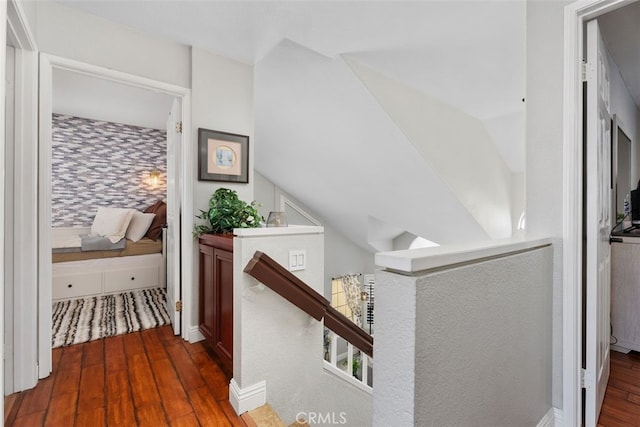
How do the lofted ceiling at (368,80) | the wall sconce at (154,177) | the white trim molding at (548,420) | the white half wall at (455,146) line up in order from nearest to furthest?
1. the white trim molding at (548,420)
2. the lofted ceiling at (368,80)
3. the white half wall at (455,146)
4. the wall sconce at (154,177)

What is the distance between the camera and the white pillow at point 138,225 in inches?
162

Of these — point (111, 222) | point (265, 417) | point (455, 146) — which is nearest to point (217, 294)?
point (265, 417)

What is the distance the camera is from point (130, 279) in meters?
3.72

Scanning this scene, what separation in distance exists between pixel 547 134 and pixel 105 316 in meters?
3.66

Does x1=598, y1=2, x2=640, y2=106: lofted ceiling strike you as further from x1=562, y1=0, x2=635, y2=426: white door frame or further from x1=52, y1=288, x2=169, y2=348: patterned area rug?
x1=52, y1=288, x2=169, y2=348: patterned area rug

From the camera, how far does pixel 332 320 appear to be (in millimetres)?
1963

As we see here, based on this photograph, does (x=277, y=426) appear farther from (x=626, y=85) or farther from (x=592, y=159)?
(x=626, y=85)

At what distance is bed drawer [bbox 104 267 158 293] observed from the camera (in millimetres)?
3580

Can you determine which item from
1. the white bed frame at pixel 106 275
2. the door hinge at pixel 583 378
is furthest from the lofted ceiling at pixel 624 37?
the white bed frame at pixel 106 275

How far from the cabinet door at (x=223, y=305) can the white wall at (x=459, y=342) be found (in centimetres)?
132

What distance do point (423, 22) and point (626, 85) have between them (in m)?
1.92

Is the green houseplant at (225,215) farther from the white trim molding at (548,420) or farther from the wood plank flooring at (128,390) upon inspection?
the white trim molding at (548,420)

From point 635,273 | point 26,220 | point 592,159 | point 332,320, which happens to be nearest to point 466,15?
point 592,159

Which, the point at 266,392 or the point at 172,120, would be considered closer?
the point at 266,392
